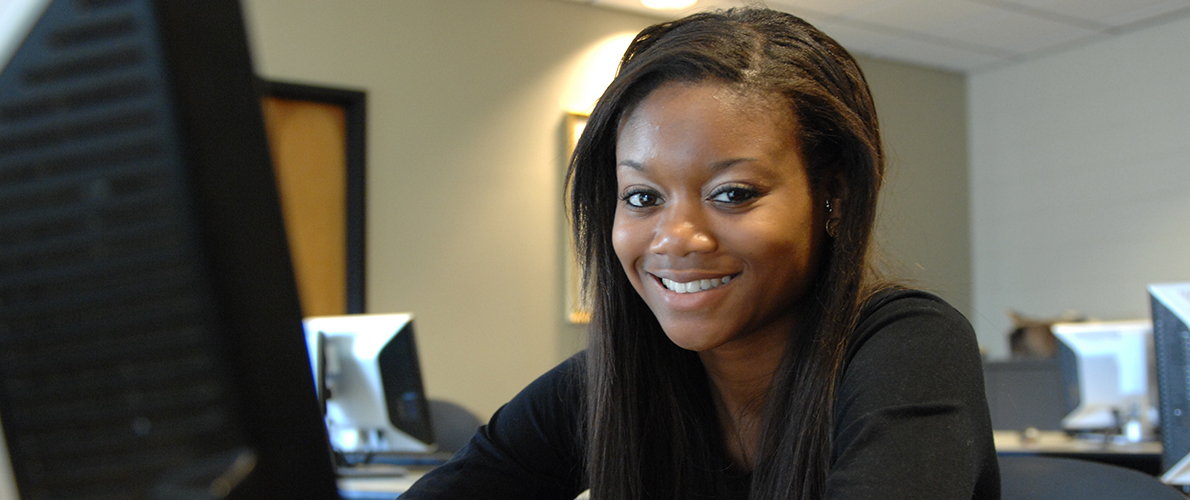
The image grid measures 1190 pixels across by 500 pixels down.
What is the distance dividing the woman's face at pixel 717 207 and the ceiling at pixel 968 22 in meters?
3.37

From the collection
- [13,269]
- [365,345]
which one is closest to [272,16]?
[365,345]

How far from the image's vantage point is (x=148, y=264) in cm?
27

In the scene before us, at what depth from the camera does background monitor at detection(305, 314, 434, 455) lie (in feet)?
8.18

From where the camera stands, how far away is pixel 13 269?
0.30m

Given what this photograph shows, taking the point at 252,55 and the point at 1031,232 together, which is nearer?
the point at 252,55

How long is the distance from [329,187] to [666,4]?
179 cm

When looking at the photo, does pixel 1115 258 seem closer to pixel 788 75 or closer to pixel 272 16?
pixel 272 16

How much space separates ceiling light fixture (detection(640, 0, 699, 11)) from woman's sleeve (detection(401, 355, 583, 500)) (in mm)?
3445

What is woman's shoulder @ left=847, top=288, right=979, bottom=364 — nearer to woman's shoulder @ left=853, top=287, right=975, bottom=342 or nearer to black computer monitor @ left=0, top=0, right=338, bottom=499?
woman's shoulder @ left=853, top=287, right=975, bottom=342

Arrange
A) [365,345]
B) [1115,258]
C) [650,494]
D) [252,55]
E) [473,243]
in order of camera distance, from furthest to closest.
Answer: [1115,258]
[473,243]
[365,345]
[650,494]
[252,55]

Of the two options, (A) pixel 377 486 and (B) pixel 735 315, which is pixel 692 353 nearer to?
(B) pixel 735 315

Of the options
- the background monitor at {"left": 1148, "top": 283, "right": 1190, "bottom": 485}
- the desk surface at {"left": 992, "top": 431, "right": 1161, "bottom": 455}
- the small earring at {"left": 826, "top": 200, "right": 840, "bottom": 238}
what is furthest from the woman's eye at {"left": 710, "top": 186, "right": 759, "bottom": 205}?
the desk surface at {"left": 992, "top": 431, "right": 1161, "bottom": 455}

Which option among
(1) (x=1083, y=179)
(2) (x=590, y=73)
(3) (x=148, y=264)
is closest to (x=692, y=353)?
(3) (x=148, y=264)

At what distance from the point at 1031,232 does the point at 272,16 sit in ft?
13.9
